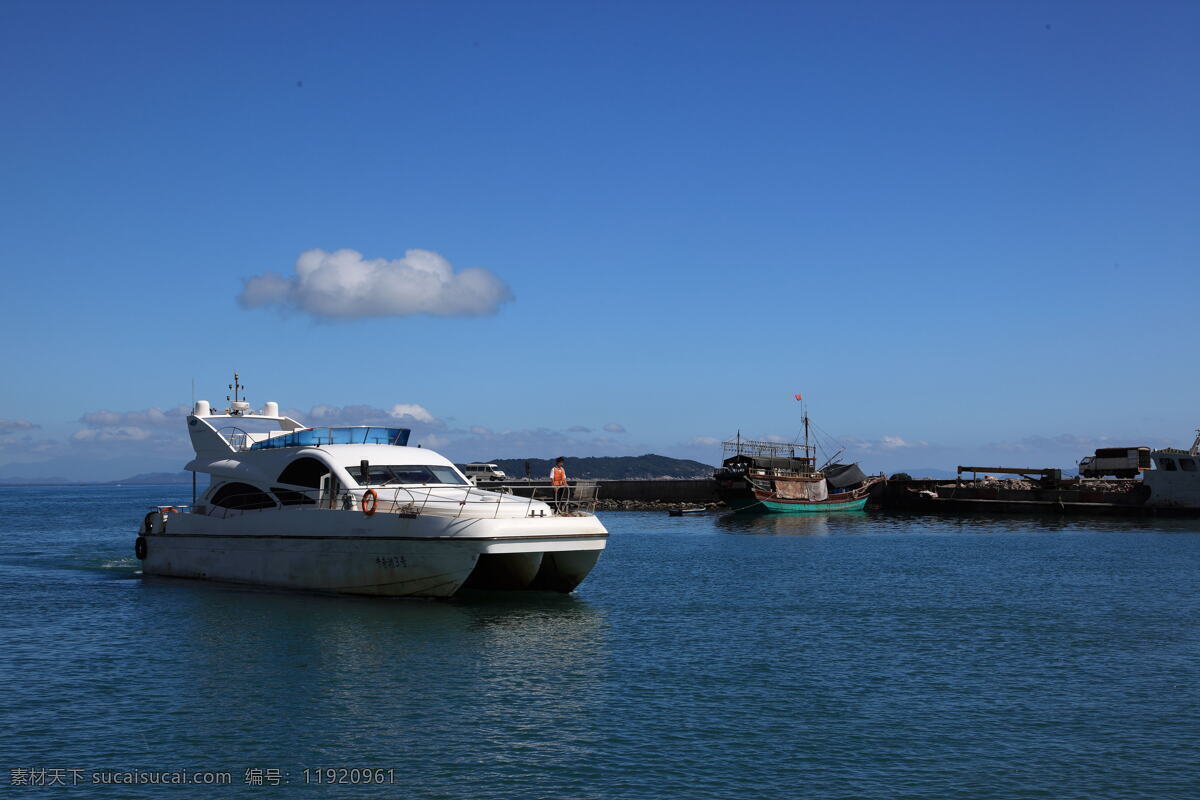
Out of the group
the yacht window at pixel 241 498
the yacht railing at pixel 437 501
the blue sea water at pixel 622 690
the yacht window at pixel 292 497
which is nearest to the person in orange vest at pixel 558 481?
the yacht railing at pixel 437 501

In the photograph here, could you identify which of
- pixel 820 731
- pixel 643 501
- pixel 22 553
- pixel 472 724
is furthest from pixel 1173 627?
pixel 643 501

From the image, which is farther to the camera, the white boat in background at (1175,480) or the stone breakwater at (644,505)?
the stone breakwater at (644,505)

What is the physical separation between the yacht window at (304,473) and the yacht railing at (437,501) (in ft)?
1.10

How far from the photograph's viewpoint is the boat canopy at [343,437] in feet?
99.6

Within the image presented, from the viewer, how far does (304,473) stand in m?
29.6

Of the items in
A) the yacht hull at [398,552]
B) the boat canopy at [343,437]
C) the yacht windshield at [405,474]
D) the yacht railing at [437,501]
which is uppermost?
the boat canopy at [343,437]

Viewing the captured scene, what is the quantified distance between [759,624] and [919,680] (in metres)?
7.08

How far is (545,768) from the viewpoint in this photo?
1397 centimetres

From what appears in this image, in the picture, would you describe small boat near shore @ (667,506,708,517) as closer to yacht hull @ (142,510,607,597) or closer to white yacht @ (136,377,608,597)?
white yacht @ (136,377,608,597)

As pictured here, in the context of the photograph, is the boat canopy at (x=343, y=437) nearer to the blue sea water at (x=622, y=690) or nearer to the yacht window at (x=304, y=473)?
the yacht window at (x=304, y=473)

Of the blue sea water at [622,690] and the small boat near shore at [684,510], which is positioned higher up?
the small boat near shore at [684,510]

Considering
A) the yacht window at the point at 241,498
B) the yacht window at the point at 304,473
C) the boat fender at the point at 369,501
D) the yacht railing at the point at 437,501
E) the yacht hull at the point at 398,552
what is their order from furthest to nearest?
the yacht window at the point at 241,498, the yacht window at the point at 304,473, the boat fender at the point at 369,501, the yacht railing at the point at 437,501, the yacht hull at the point at 398,552

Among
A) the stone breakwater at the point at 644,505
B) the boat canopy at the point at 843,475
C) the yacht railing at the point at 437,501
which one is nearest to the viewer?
the yacht railing at the point at 437,501

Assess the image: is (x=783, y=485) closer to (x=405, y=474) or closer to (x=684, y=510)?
(x=684, y=510)
